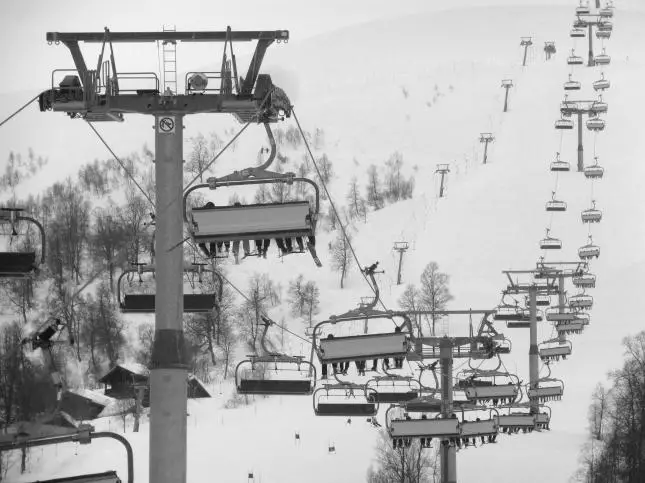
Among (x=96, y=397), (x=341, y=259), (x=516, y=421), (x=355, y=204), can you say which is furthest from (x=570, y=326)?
(x=355, y=204)

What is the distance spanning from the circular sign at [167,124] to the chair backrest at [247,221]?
2.26 feet

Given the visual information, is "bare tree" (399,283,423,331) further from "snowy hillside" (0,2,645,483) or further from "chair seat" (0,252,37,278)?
"chair seat" (0,252,37,278)

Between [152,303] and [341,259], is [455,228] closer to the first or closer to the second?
[341,259]

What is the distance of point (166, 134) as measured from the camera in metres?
12.8

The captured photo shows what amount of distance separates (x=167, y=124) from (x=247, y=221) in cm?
99

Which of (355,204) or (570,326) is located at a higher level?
Result: (355,204)

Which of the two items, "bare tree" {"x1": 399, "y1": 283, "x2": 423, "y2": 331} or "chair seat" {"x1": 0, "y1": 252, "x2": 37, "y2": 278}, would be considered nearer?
"chair seat" {"x1": 0, "y1": 252, "x2": 37, "y2": 278}

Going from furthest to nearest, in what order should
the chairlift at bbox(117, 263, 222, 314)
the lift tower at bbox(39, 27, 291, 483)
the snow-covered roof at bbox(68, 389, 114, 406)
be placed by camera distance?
the snow-covered roof at bbox(68, 389, 114, 406), the chairlift at bbox(117, 263, 222, 314), the lift tower at bbox(39, 27, 291, 483)

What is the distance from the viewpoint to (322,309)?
114 m

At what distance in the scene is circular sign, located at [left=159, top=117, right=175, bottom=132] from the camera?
41.8 ft

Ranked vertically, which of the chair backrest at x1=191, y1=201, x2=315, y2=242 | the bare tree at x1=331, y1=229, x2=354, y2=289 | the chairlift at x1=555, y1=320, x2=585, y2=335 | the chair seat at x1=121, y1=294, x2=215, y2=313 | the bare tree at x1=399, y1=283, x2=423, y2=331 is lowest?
the chair seat at x1=121, y1=294, x2=215, y2=313

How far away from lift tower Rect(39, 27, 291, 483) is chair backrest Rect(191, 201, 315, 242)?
20 cm

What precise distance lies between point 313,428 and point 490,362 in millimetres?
22080

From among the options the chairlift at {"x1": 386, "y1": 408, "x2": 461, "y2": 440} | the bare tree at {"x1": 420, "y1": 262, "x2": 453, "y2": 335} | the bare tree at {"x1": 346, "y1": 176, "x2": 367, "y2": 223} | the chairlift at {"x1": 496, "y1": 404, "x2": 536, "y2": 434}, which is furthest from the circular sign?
the bare tree at {"x1": 346, "y1": 176, "x2": 367, "y2": 223}
